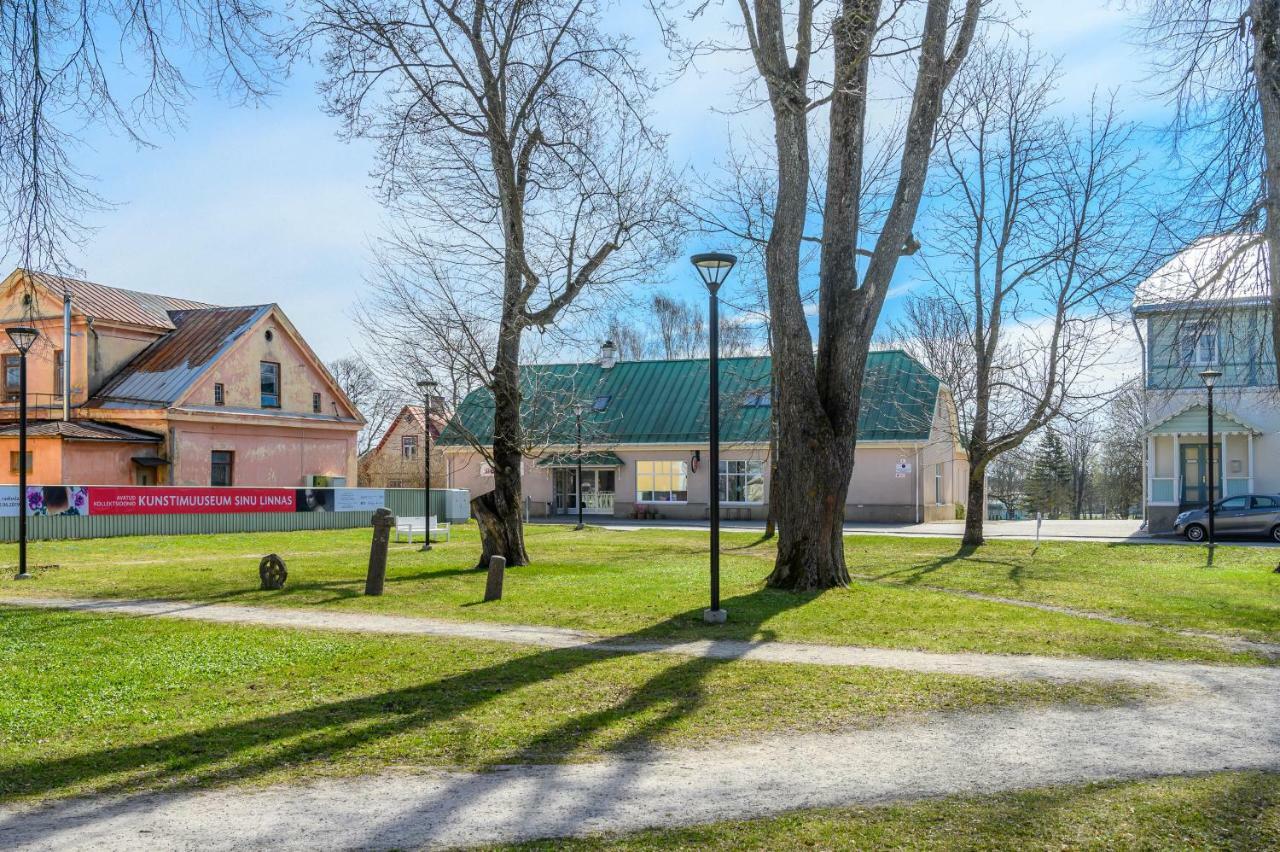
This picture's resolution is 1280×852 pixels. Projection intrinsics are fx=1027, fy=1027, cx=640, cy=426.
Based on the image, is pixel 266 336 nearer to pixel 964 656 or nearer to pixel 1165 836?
pixel 964 656

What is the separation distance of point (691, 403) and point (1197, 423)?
1900 centimetres

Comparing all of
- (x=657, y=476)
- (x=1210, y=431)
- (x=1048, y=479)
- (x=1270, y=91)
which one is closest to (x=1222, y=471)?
(x=1210, y=431)

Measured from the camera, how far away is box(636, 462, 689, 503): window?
42125 mm

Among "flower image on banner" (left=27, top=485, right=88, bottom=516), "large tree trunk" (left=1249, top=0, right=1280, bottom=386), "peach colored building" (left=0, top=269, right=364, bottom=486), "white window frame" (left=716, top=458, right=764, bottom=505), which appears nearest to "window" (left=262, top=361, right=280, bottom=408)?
"peach colored building" (left=0, top=269, right=364, bottom=486)

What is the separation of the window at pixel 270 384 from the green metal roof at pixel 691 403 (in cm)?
628

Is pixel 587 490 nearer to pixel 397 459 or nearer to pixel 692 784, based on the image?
pixel 397 459

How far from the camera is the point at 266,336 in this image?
3747cm

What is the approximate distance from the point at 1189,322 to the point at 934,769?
5.58 metres

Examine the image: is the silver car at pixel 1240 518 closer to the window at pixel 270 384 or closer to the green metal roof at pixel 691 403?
the green metal roof at pixel 691 403

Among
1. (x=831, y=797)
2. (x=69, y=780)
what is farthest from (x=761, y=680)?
(x=69, y=780)

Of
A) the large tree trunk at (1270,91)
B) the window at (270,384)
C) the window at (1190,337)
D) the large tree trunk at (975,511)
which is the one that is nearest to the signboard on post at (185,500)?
the window at (270,384)

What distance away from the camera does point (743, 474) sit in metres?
41.2

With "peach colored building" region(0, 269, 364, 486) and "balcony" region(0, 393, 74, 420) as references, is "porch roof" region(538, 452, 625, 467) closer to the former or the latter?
"peach colored building" region(0, 269, 364, 486)

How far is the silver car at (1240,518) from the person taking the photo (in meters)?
27.4
